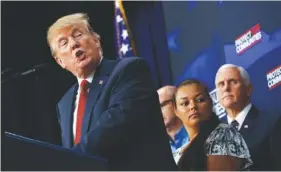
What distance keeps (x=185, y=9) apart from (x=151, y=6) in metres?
0.25

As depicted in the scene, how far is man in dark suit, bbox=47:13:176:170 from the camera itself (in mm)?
3549

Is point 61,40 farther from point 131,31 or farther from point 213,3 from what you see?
point 213,3

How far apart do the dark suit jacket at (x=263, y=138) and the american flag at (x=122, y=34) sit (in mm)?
981

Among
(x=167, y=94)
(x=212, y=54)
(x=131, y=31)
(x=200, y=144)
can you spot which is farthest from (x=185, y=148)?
(x=131, y=31)

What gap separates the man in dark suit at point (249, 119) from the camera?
3.45 metres

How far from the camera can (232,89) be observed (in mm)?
3750

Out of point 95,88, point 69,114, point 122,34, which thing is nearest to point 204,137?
point 95,88

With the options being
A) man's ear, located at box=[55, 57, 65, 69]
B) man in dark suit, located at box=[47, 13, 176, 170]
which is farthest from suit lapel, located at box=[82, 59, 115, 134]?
man's ear, located at box=[55, 57, 65, 69]

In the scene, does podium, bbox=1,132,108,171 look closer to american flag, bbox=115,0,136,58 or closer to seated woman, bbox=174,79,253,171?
seated woman, bbox=174,79,253,171

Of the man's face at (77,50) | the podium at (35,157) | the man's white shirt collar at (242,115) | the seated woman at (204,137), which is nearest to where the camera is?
the podium at (35,157)

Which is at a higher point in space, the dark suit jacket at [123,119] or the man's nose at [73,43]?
the man's nose at [73,43]

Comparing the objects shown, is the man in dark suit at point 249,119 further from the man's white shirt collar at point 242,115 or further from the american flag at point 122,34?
the american flag at point 122,34

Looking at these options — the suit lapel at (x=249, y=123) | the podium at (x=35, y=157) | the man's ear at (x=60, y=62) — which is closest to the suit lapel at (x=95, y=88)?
the man's ear at (x=60, y=62)

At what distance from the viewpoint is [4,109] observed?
3701mm
